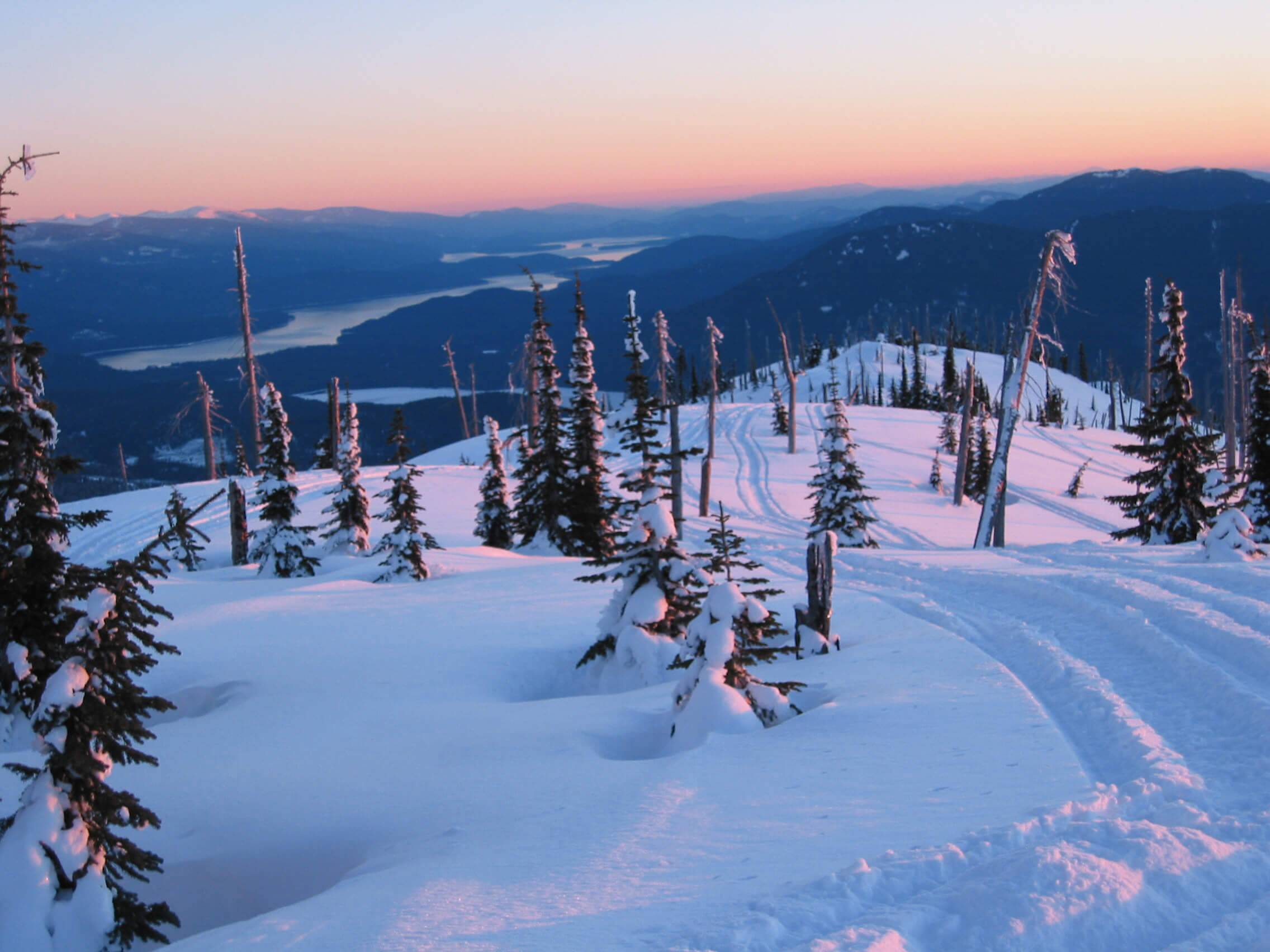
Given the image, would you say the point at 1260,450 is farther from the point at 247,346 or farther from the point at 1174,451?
the point at 247,346

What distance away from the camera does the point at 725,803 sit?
22.4ft

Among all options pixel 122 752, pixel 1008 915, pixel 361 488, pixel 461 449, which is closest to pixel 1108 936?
pixel 1008 915

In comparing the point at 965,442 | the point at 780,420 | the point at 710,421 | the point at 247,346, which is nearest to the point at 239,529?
the point at 247,346

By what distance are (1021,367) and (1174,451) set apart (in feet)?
18.1

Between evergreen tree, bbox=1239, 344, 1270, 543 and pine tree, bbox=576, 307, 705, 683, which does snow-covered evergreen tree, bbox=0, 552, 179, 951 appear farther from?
evergreen tree, bbox=1239, 344, 1270, 543

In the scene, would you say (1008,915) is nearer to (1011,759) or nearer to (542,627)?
(1011,759)

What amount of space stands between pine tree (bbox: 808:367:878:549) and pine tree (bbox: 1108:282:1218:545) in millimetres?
7714

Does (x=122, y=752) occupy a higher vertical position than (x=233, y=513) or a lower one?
higher

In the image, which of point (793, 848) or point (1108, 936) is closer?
point (1108, 936)

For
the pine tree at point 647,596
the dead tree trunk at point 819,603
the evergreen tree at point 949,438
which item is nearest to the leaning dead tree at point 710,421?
the evergreen tree at point 949,438

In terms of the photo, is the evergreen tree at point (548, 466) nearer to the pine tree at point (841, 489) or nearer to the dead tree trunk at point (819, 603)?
the pine tree at point (841, 489)

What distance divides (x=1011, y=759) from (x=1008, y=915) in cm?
255

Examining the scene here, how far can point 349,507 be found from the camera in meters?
26.1

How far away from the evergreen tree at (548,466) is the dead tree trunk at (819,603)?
13.1 meters
